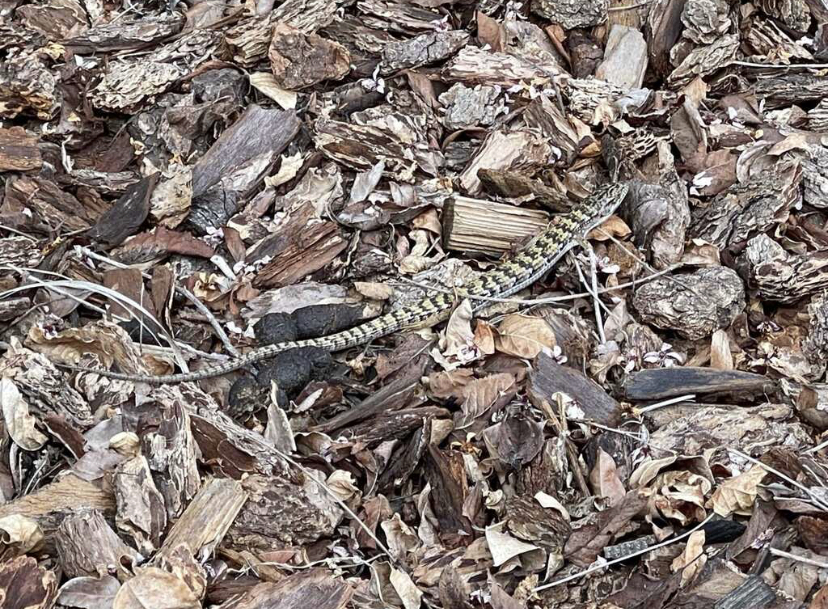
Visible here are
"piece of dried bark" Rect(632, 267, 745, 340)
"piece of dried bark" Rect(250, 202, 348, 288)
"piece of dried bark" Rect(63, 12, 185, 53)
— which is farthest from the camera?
"piece of dried bark" Rect(63, 12, 185, 53)

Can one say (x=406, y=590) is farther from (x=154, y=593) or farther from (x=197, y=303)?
(x=197, y=303)

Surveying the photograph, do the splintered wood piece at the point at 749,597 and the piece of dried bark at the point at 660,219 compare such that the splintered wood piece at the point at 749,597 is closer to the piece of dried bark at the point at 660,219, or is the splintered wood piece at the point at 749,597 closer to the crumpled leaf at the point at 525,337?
the crumpled leaf at the point at 525,337

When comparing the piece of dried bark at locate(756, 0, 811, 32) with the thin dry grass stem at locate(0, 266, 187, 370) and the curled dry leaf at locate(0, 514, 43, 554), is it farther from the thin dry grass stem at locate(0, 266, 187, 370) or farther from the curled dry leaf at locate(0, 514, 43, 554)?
the curled dry leaf at locate(0, 514, 43, 554)

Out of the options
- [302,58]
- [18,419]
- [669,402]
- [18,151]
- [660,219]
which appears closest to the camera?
[18,419]

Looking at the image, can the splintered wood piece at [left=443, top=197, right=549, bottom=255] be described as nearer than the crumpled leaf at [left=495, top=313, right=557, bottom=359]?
No

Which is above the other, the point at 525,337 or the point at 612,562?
the point at 525,337

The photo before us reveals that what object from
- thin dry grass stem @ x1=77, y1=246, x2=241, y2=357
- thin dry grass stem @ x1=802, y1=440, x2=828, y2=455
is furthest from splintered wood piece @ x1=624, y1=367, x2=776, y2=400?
thin dry grass stem @ x1=77, y1=246, x2=241, y2=357

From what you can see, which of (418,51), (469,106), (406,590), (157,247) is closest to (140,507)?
(406,590)
